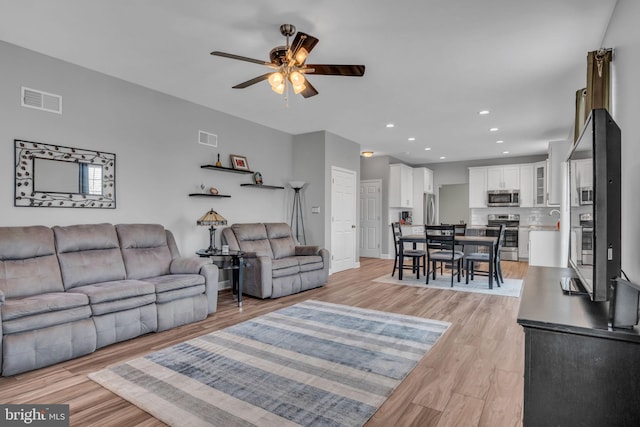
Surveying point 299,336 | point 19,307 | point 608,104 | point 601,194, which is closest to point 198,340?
point 299,336

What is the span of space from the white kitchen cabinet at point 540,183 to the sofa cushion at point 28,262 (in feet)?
30.8

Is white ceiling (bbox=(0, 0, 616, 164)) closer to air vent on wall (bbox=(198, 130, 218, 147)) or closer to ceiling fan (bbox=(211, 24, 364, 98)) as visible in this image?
ceiling fan (bbox=(211, 24, 364, 98))

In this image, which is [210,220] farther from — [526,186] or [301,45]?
[526,186]

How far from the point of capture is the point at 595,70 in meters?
2.58

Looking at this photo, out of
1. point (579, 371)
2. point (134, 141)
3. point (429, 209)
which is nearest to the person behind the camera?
point (579, 371)

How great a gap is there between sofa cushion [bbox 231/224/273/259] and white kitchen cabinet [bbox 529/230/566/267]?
4.78 meters

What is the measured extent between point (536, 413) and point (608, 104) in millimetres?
2361

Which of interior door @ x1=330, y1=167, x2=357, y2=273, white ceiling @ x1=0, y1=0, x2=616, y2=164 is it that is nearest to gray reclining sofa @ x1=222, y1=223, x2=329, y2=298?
interior door @ x1=330, y1=167, x2=357, y2=273

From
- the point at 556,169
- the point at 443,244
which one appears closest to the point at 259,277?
the point at 443,244

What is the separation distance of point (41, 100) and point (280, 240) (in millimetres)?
3491

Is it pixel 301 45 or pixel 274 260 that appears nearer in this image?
pixel 301 45

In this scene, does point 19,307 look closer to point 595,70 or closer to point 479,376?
point 479,376

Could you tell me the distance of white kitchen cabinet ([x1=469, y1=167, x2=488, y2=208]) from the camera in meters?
9.20

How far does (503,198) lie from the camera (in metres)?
8.84
